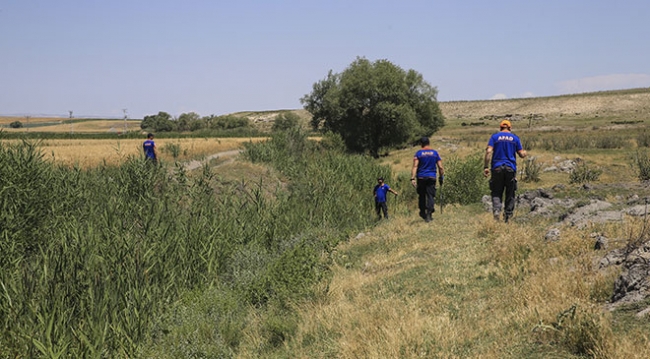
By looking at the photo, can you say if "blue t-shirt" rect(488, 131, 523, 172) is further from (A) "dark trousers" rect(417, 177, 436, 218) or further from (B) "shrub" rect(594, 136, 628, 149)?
(B) "shrub" rect(594, 136, 628, 149)

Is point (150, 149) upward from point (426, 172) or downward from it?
upward

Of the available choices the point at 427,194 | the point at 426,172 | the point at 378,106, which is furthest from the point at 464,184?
the point at 378,106

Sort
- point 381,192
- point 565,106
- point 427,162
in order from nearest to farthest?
point 427,162, point 381,192, point 565,106

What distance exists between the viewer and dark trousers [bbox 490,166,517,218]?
8617 millimetres

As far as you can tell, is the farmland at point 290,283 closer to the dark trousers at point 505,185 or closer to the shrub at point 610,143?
the dark trousers at point 505,185

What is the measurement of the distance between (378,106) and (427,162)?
33693mm

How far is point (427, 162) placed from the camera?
10219mm

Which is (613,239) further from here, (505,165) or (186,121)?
(186,121)

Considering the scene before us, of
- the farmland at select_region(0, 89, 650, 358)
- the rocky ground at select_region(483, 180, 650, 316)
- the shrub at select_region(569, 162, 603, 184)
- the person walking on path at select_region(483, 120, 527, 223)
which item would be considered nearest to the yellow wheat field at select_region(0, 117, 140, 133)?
the shrub at select_region(569, 162, 603, 184)

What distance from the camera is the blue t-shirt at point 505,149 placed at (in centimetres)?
865

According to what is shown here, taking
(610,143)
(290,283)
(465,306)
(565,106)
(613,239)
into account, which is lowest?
(290,283)

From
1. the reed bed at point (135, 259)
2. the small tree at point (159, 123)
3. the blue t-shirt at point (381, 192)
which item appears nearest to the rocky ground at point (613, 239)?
the blue t-shirt at point (381, 192)

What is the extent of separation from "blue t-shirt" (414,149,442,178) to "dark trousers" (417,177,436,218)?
0.12 m

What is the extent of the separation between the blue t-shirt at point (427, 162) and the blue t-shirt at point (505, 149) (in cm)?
161
